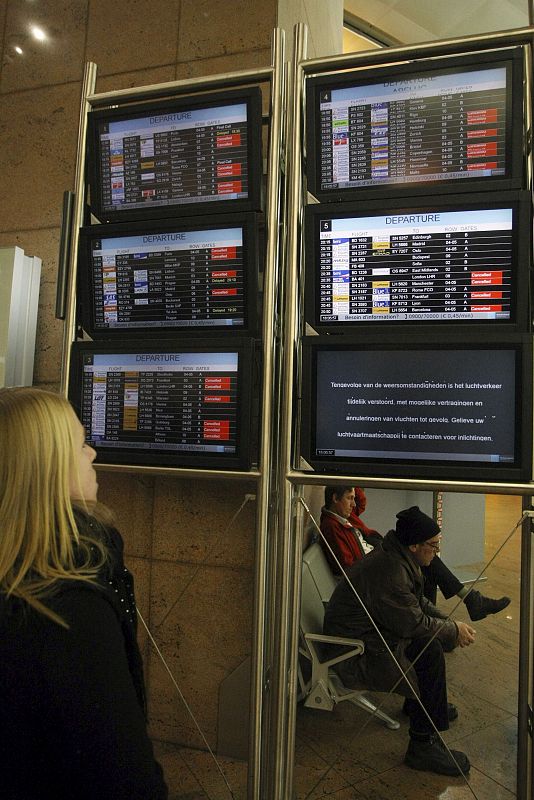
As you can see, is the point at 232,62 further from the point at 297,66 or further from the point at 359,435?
the point at 359,435

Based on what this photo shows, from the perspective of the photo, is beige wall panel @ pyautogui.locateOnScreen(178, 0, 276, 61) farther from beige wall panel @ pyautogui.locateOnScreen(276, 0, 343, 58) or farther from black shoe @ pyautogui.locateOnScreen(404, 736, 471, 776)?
black shoe @ pyautogui.locateOnScreen(404, 736, 471, 776)

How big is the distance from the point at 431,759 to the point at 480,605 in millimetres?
761

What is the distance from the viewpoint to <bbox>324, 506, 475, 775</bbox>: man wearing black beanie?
243cm

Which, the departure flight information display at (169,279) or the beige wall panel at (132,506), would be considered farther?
the beige wall panel at (132,506)

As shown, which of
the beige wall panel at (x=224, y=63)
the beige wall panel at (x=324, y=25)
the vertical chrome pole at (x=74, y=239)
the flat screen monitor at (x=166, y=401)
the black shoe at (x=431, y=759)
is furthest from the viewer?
the beige wall panel at (x=324, y=25)

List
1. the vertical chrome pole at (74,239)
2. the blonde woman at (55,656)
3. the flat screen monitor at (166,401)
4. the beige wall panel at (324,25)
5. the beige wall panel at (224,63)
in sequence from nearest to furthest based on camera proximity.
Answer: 1. the blonde woman at (55,656)
2. the flat screen monitor at (166,401)
3. the vertical chrome pole at (74,239)
4. the beige wall panel at (224,63)
5. the beige wall panel at (324,25)

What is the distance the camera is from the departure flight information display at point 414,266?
179 centimetres

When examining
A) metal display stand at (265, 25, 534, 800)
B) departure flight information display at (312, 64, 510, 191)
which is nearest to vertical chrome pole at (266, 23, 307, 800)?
metal display stand at (265, 25, 534, 800)

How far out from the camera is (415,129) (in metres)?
1.87

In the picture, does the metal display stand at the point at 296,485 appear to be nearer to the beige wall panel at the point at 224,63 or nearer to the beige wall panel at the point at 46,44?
the beige wall panel at the point at 224,63

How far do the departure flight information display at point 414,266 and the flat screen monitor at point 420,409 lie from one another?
0.12 metres

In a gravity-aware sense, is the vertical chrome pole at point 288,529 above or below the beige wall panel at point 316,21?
below

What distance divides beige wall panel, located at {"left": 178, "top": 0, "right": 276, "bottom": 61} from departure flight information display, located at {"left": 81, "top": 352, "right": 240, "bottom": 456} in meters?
1.44

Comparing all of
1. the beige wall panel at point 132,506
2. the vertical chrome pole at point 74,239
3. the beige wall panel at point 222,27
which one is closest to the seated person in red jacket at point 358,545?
the beige wall panel at point 132,506
